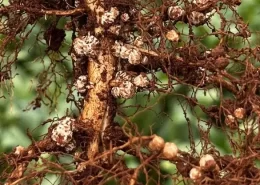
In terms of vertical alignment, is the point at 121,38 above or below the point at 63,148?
above

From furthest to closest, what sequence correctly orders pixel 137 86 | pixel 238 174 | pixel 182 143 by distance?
1. pixel 182 143
2. pixel 137 86
3. pixel 238 174

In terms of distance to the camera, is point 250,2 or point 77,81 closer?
point 77,81

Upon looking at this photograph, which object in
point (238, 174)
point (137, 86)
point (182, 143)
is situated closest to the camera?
point (238, 174)

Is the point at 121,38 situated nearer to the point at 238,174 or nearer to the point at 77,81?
the point at 77,81

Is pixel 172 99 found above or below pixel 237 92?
below

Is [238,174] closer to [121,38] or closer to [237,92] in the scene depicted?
[237,92]

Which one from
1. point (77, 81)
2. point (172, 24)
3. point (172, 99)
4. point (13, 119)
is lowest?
point (13, 119)

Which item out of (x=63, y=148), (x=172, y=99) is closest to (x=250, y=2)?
(x=172, y=99)

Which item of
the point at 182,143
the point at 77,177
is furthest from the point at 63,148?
the point at 182,143

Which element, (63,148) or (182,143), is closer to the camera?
(63,148)
